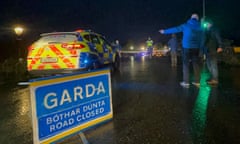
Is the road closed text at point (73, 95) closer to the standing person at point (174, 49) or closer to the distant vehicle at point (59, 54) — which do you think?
the distant vehicle at point (59, 54)

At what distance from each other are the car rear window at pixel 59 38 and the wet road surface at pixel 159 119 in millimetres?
1911

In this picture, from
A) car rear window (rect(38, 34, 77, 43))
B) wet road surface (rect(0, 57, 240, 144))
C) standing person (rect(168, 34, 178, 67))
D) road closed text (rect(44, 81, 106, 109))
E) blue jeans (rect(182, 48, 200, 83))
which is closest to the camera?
road closed text (rect(44, 81, 106, 109))

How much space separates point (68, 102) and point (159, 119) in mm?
1632

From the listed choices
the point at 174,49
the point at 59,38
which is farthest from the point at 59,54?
the point at 174,49

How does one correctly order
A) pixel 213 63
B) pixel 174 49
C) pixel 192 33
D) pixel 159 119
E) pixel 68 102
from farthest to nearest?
pixel 174 49 → pixel 213 63 → pixel 192 33 → pixel 159 119 → pixel 68 102

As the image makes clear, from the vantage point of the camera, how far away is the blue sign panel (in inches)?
98.0

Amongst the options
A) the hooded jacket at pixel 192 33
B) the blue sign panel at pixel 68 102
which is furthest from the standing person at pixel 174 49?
the blue sign panel at pixel 68 102

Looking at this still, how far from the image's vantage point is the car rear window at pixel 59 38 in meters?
6.45

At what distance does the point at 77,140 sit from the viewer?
9.52 feet

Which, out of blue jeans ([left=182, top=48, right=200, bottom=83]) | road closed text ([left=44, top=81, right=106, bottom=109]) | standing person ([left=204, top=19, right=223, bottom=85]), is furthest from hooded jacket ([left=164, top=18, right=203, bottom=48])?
road closed text ([left=44, top=81, right=106, bottom=109])

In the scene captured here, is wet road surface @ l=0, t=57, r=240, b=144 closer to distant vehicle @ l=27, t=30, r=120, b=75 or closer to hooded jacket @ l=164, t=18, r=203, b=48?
distant vehicle @ l=27, t=30, r=120, b=75

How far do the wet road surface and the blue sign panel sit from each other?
273 mm

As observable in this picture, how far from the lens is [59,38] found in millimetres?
6527

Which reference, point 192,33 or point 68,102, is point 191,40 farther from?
point 68,102
